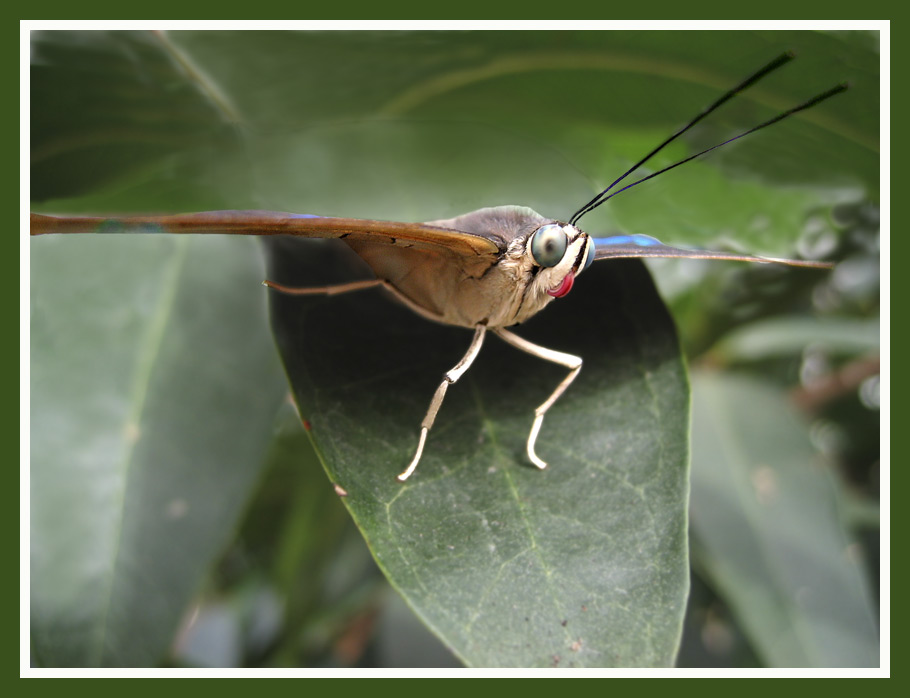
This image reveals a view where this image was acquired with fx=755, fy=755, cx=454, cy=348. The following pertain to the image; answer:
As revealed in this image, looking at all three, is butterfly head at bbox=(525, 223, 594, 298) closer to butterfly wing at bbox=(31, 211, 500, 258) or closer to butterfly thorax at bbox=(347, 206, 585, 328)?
butterfly thorax at bbox=(347, 206, 585, 328)

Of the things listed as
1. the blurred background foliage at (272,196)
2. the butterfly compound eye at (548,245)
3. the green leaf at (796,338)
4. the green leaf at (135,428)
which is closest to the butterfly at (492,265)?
the butterfly compound eye at (548,245)

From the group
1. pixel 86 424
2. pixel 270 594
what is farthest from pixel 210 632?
pixel 86 424

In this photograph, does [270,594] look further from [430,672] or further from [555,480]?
[555,480]

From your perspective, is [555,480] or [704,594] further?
[704,594]

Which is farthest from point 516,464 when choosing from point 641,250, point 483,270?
point 641,250

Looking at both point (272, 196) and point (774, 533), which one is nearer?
point (272, 196)

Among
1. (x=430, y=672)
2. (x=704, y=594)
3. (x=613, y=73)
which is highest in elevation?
(x=613, y=73)

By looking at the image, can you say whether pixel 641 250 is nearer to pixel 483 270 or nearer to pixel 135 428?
pixel 483 270
